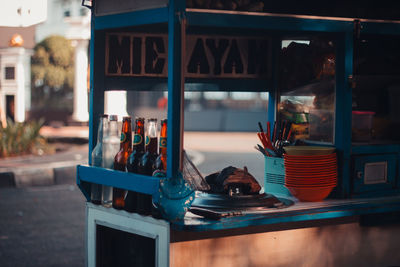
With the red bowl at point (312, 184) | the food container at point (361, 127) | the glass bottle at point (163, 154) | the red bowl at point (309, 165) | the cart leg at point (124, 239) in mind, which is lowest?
the cart leg at point (124, 239)

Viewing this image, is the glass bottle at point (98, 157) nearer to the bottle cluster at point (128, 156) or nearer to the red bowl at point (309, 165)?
the bottle cluster at point (128, 156)

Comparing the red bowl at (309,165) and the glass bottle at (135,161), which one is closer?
the glass bottle at (135,161)

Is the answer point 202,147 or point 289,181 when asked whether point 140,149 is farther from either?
point 202,147

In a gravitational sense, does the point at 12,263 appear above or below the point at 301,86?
below

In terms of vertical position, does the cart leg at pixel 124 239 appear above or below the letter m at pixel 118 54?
below

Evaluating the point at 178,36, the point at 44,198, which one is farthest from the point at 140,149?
the point at 44,198

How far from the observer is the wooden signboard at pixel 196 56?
330 cm

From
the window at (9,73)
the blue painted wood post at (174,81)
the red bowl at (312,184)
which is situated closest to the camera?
the blue painted wood post at (174,81)

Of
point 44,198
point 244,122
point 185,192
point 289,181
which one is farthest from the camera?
point 244,122

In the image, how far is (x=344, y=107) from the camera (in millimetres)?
3227

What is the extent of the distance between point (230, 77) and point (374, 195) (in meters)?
1.09

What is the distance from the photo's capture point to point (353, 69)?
3.47 metres

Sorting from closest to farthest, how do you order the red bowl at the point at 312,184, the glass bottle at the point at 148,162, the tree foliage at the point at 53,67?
1. the glass bottle at the point at 148,162
2. the red bowl at the point at 312,184
3. the tree foliage at the point at 53,67

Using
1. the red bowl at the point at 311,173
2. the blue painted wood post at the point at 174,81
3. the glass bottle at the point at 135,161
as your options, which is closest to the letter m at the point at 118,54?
the glass bottle at the point at 135,161
